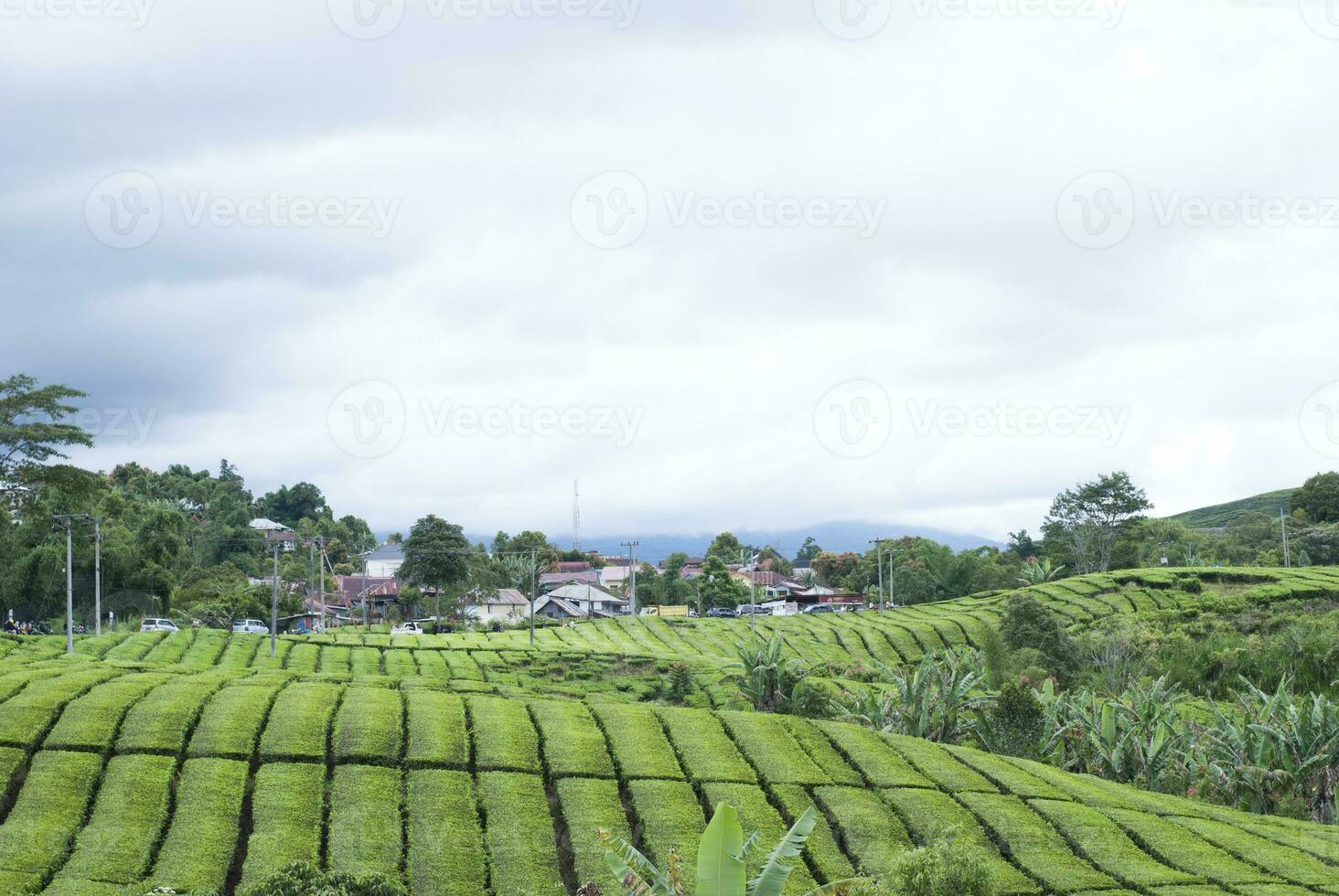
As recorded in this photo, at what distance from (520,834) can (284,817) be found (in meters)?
5.14

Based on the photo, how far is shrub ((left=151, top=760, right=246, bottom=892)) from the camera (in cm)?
2244

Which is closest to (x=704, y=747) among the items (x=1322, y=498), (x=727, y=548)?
(x=1322, y=498)

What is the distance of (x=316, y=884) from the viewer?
1653 cm

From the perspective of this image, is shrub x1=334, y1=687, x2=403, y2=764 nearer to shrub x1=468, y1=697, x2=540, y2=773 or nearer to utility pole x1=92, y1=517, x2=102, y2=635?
shrub x1=468, y1=697, x2=540, y2=773

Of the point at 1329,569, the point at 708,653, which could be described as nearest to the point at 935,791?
the point at 708,653

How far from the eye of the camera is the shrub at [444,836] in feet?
76.2

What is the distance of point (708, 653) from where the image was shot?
67.9 meters

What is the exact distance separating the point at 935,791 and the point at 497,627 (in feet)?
210

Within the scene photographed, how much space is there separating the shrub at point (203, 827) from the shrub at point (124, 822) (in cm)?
36

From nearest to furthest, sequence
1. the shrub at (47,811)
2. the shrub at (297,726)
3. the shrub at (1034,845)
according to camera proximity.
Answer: the shrub at (47,811) → the shrub at (1034,845) → the shrub at (297,726)

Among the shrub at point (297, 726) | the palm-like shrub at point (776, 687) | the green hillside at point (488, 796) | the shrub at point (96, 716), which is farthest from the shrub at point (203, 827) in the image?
the palm-like shrub at point (776, 687)

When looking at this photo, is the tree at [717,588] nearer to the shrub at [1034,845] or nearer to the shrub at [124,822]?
the shrub at [1034,845]

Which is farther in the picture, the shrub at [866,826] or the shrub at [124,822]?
the shrub at [866,826]

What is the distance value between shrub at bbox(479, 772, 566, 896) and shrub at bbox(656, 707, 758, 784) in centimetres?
423
